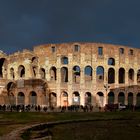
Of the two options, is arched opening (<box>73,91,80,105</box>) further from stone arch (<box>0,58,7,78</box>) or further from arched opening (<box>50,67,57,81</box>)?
stone arch (<box>0,58,7,78</box>)

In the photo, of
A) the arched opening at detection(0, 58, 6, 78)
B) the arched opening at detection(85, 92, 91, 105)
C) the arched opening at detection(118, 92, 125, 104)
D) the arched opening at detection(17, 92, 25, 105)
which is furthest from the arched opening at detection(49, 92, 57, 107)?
the arched opening at detection(118, 92, 125, 104)

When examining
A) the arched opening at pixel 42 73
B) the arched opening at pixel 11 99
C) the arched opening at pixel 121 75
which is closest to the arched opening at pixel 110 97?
the arched opening at pixel 121 75

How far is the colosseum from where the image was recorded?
59406mm

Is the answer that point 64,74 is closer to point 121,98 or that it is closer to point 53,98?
point 53,98

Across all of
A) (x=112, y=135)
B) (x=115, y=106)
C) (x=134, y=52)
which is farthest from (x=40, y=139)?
(x=134, y=52)

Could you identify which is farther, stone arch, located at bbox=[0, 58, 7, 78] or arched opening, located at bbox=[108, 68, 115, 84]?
arched opening, located at bbox=[108, 68, 115, 84]

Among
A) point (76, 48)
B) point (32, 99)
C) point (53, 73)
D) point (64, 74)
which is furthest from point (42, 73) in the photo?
point (32, 99)

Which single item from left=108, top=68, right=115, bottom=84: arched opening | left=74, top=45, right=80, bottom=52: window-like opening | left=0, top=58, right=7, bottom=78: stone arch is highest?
left=74, top=45, right=80, bottom=52: window-like opening

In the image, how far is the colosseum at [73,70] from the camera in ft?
195

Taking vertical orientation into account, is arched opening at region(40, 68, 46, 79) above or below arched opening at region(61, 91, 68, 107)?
above

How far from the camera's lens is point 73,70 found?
62312 mm

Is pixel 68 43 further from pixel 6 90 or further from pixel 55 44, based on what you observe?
pixel 6 90

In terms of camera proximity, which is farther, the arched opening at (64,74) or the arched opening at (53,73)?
the arched opening at (53,73)

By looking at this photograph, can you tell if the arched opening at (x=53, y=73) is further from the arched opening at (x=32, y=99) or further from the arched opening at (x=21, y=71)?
the arched opening at (x=32, y=99)
